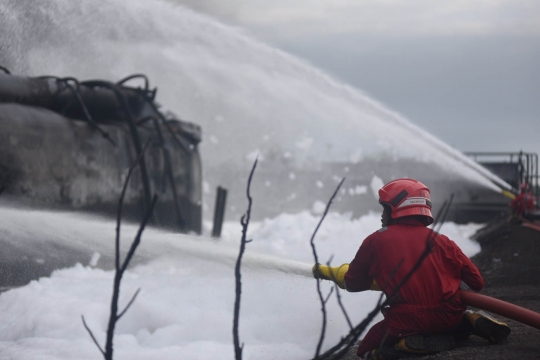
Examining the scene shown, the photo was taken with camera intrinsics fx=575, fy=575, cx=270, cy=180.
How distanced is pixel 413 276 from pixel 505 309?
1.56ft

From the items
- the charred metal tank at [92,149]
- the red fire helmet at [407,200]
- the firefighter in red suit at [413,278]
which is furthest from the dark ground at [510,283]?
the charred metal tank at [92,149]

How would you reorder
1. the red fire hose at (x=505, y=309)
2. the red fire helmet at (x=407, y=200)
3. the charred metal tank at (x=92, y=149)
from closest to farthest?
the red fire hose at (x=505, y=309) < the red fire helmet at (x=407, y=200) < the charred metal tank at (x=92, y=149)

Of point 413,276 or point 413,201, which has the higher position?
point 413,201

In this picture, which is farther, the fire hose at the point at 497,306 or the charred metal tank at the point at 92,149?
the charred metal tank at the point at 92,149

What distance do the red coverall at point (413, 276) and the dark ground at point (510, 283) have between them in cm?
17

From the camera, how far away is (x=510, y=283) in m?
5.99

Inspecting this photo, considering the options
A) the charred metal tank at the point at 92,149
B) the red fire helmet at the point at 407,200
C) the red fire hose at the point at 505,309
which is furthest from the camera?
the charred metal tank at the point at 92,149

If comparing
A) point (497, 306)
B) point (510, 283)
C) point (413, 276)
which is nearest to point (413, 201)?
point (413, 276)

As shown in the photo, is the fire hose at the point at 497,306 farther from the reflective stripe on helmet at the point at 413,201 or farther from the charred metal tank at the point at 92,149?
the charred metal tank at the point at 92,149

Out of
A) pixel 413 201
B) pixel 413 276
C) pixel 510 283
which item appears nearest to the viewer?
pixel 413 276


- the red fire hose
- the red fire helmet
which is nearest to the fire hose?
the red fire hose

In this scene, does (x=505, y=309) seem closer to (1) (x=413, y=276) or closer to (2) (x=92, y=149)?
(1) (x=413, y=276)

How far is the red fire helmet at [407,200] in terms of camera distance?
112 inches

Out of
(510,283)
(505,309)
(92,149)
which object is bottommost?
(510,283)
